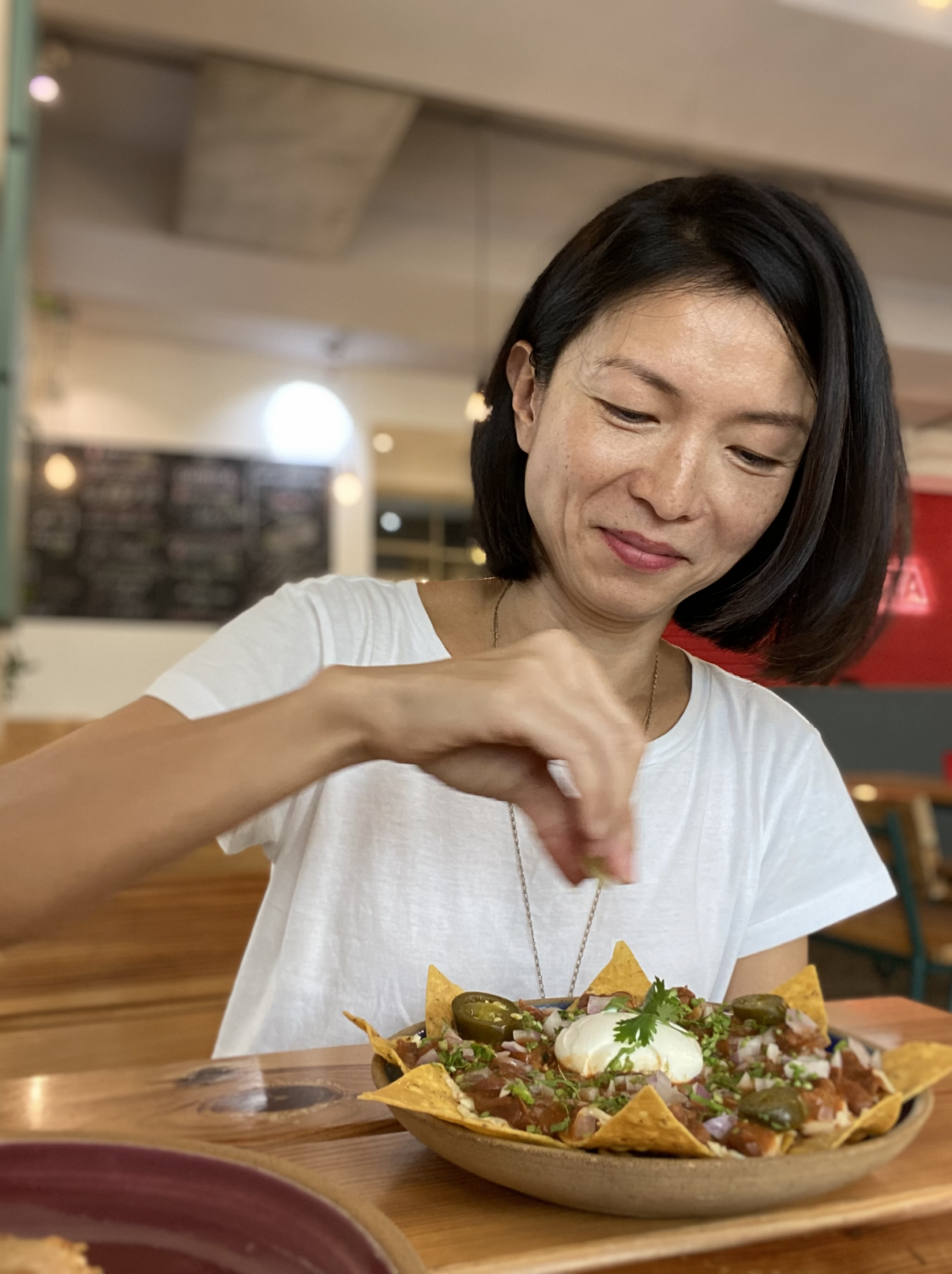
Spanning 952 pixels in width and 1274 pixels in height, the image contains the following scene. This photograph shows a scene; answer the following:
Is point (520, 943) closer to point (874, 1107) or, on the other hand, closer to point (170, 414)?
point (874, 1107)

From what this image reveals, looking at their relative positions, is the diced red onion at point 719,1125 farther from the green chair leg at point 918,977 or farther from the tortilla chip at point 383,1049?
the green chair leg at point 918,977

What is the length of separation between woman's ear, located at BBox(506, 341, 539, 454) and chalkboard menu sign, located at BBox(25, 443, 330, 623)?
634 cm

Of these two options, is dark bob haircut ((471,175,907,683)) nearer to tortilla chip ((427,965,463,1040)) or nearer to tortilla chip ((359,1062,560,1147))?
tortilla chip ((427,965,463,1040))

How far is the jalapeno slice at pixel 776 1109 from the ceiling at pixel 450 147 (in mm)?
2420

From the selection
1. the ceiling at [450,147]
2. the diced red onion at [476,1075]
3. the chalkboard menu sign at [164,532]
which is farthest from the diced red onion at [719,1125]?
the chalkboard menu sign at [164,532]

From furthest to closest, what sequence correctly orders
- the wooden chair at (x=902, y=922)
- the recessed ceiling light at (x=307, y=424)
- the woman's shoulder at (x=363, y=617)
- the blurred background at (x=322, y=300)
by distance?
1. the recessed ceiling light at (x=307, y=424)
2. the wooden chair at (x=902, y=922)
3. the blurred background at (x=322, y=300)
4. the woman's shoulder at (x=363, y=617)

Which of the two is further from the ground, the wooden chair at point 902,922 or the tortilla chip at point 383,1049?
the tortilla chip at point 383,1049

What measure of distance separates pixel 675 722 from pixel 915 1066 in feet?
1.94

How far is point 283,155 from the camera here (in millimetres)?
4730

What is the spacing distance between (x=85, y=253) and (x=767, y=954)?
18.0 ft

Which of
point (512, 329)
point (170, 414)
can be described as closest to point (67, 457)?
point (170, 414)

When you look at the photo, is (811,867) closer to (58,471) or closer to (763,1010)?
(763,1010)

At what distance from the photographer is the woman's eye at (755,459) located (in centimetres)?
104

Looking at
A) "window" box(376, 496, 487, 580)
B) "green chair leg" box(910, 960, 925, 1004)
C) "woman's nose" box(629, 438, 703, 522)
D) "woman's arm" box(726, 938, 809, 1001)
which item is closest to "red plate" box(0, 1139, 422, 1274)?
"woman's nose" box(629, 438, 703, 522)
